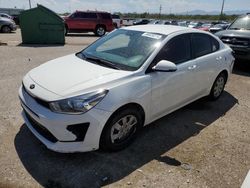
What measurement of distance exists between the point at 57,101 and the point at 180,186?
1.71 metres

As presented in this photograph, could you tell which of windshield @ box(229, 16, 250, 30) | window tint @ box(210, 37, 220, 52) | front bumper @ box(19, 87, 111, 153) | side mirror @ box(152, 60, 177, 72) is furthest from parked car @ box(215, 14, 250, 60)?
front bumper @ box(19, 87, 111, 153)

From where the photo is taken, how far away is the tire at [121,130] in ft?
10.3

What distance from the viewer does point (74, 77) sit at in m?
3.28

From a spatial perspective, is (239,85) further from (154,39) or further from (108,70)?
(108,70)

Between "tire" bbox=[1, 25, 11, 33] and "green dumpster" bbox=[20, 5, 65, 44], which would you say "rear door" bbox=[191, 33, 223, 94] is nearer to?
"green dumpster" bbox=[20, 5, 65, 44]

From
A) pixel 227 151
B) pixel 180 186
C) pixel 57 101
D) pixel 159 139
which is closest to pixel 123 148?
pixel 159 139

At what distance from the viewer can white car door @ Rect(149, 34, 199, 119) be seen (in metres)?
3.63

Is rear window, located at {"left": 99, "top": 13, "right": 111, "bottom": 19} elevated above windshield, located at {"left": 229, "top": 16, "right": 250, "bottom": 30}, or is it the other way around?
windshield, located at {"left": 229, "top": 16, "right": 250, "bottom": 30}

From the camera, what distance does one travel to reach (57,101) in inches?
113

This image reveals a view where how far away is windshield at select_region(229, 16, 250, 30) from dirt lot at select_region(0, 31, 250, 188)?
17.3ft

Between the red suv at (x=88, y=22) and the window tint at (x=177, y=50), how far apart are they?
51.7ft

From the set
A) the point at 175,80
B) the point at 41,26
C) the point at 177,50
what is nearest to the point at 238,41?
the point at 177,50

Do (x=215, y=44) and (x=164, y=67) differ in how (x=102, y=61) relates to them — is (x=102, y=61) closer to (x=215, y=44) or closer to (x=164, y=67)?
(x=164, y=67)

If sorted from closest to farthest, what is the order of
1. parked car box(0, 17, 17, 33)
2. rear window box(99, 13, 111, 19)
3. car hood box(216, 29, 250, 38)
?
car hood box(216, 29, 250, 38)
parked car box(0, 17, 17, 33)
rear window box(99, 13, 111, 19)
